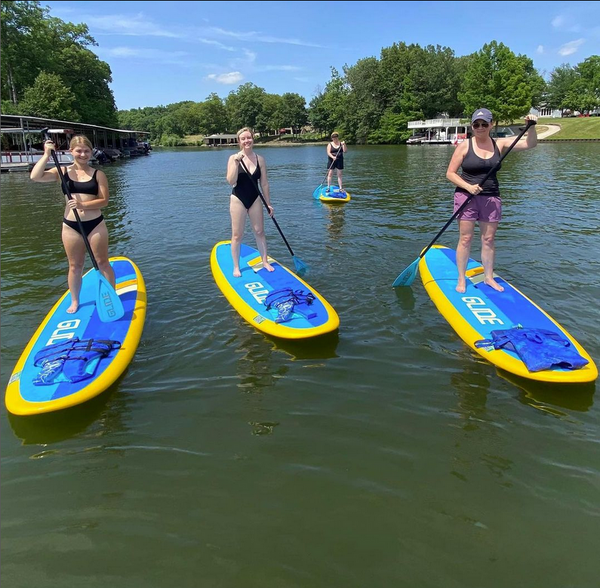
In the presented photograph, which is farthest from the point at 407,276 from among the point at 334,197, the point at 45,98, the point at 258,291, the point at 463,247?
the point at 45,98

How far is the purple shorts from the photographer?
19.9 ft

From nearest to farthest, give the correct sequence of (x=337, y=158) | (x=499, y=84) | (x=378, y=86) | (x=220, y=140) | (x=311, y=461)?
(x=311, y=461)
(x=337, y=158)
(x=499, y=84)
(x=378, y=86)
(x=220, y=140)

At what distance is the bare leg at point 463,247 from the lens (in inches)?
245

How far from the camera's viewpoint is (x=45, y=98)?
1877 inches

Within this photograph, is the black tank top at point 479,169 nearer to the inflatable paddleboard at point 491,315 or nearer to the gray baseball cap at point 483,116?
the gray baseball cap at point 483,116

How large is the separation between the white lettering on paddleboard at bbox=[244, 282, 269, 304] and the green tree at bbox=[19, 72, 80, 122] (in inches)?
2012

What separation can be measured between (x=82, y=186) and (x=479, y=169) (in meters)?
5.06

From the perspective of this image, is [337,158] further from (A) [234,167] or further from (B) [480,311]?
(B) [480,311]

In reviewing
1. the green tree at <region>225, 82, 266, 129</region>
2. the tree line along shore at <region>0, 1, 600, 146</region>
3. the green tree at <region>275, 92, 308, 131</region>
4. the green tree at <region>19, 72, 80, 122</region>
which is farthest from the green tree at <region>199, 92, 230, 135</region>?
the green tree at <region>19, 72, 80, 122</region>

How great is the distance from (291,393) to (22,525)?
2.55m

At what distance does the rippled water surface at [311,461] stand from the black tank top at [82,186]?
6.57ft

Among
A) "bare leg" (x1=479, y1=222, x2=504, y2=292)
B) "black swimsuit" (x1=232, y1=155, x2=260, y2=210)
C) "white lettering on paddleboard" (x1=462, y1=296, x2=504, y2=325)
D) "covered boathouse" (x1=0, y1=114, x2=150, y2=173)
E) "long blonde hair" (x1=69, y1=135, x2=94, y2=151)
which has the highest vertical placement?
"covered boathouse" (x1=0, y1=114, x2=150, y2=173)

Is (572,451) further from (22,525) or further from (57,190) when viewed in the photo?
(57,190)

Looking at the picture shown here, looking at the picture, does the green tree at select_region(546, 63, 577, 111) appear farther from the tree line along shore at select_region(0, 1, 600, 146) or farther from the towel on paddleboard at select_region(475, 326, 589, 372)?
the towel on paddleboard at select_region(475, 326, 589, 372)
